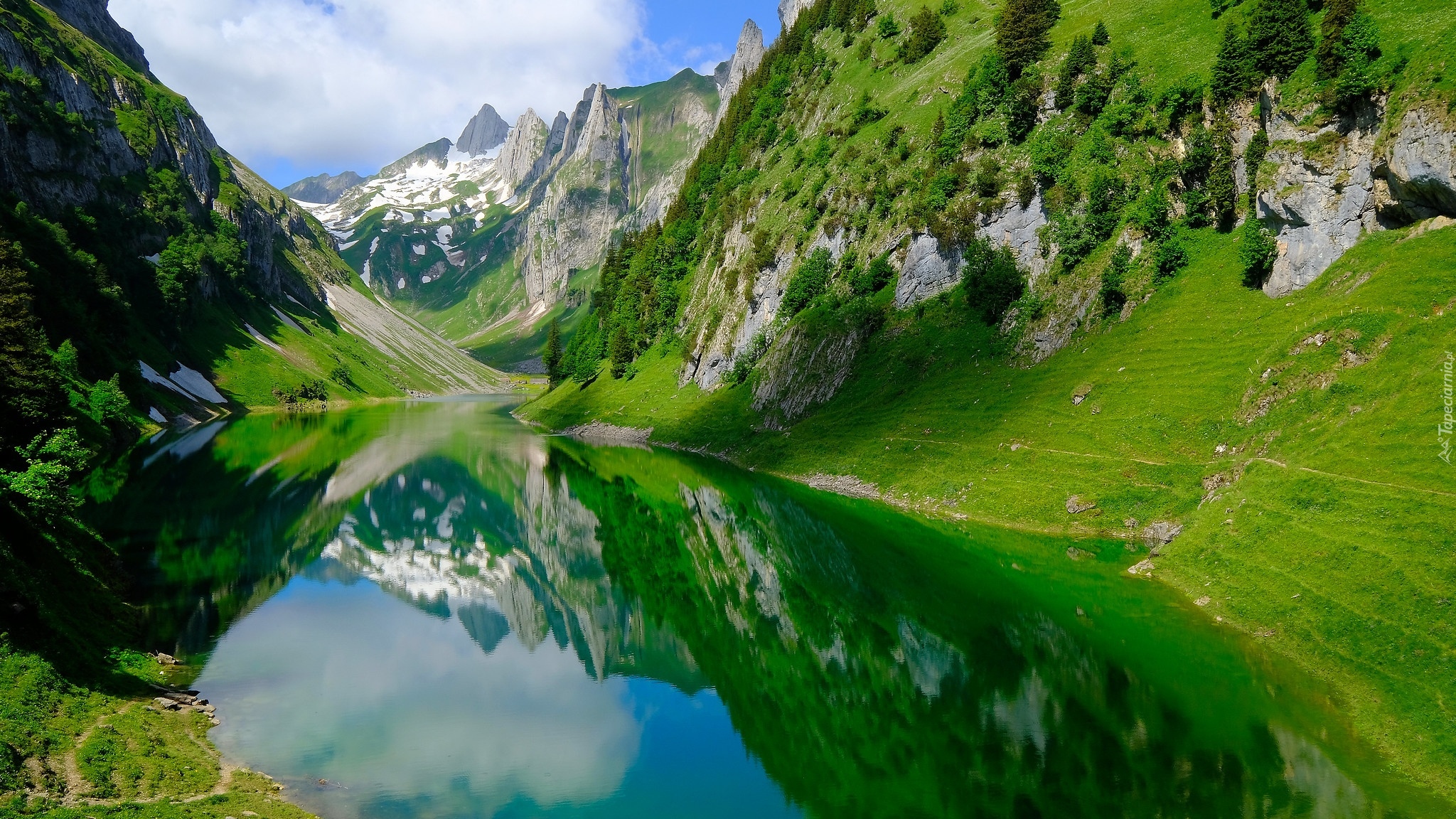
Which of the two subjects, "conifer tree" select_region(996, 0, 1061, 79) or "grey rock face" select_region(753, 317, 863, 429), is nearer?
"grey rock face" select_region(753, 317, 863, 429)

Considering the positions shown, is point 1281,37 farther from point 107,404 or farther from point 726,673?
point 107,404

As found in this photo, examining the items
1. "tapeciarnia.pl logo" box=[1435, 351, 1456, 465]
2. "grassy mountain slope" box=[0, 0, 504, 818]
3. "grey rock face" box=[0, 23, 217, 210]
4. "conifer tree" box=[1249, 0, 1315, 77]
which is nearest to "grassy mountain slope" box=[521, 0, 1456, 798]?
"tapeciarnia.pl logo" box=[1435, 351, 1456, 465]

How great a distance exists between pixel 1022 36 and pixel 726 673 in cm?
7712

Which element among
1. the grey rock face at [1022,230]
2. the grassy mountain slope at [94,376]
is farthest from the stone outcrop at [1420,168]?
the grassy mountain slope at [94,376]

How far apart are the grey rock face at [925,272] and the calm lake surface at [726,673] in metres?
29.8

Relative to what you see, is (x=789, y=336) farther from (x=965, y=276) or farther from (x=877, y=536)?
(x=877, y=536)

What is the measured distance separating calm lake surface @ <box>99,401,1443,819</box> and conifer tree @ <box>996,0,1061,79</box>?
55812 millimetres

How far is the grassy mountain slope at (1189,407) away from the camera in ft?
76.2

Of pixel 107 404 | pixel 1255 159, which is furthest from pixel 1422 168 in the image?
pixel 107 404

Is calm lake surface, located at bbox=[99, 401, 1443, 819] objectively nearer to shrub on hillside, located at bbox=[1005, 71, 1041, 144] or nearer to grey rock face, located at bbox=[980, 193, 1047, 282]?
grey rock face, located at bbox=[980, 193, 1047, 282]

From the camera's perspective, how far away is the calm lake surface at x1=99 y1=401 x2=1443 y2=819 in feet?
59.1

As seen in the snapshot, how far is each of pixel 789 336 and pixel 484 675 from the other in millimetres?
62405

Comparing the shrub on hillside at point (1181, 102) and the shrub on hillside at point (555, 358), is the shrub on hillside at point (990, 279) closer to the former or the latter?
the shrub on hillside at point (1181, 102)

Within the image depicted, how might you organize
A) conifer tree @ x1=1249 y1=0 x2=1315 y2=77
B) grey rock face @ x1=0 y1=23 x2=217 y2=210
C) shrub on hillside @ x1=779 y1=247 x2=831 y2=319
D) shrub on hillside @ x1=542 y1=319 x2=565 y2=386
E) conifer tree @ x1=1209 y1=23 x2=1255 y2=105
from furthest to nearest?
shrub on hillside @ x1=542 y1=319 x2=565 y2=386, grey rock face @ x1=0 y1=23 x2=217 y2=210, shrub on hillside @ x1=779 y1=247 x2=831 y2=319, conifer tree @ x1=1209 y1=23 x2=1255 y2=105, conifer tree @ x1=1249 y1=0 x2=1315 y2=77
